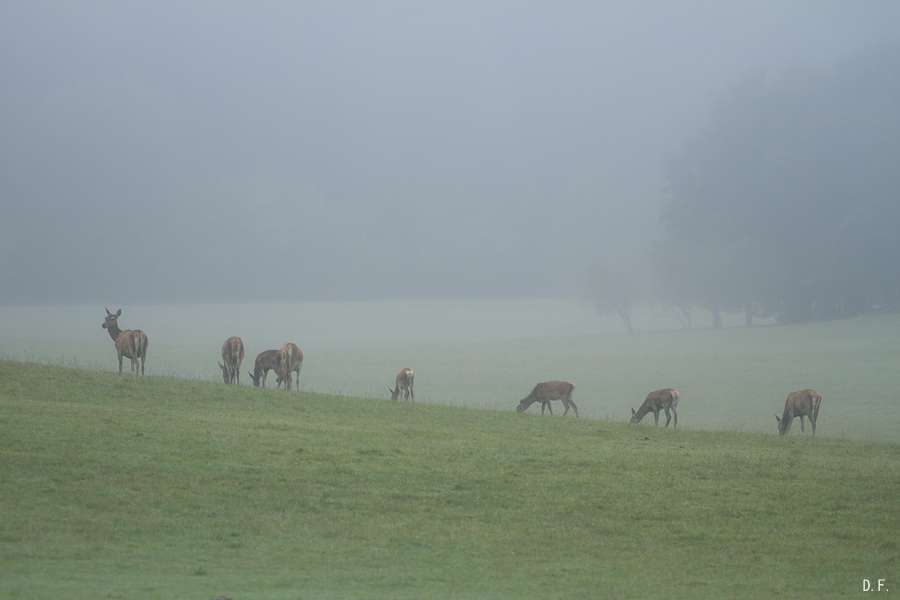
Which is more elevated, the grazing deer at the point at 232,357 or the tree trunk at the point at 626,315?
the tree trunk at the point at 626,315

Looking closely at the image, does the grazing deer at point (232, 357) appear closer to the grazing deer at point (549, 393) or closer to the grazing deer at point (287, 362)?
the grazing deer at point (287, 362)

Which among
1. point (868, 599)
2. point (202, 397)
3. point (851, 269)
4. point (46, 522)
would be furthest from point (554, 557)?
point (851, 269)

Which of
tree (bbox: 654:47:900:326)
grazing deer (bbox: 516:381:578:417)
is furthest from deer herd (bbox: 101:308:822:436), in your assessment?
Result: tree (bbox: 654:47:900:326)

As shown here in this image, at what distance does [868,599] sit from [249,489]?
27.8ft

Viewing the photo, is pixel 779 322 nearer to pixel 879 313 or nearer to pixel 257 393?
pixel 879 313

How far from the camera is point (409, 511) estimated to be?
15.7 meters

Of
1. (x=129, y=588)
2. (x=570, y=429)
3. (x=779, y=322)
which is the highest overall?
(x=779, y=322)

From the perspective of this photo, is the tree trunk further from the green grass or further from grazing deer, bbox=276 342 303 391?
the green grass

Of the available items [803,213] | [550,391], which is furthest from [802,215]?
[550,391]

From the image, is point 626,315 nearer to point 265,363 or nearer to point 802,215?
point 802,215

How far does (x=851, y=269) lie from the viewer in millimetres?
77312

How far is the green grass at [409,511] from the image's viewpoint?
12297 mm

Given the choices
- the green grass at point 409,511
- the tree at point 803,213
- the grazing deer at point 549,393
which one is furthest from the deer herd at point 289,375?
the tree at point 803,213

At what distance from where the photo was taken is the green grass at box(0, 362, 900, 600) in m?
12.3
